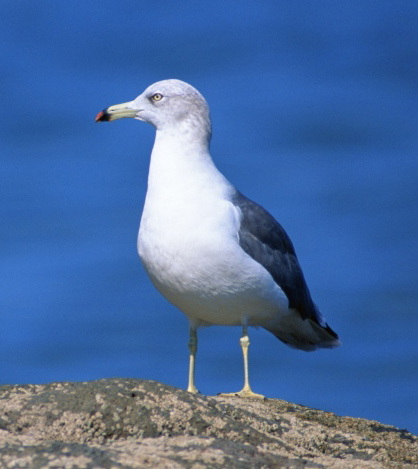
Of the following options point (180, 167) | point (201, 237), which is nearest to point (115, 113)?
point (180, 167)

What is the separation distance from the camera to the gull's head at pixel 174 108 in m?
7.43

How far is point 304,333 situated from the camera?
8.38 meters

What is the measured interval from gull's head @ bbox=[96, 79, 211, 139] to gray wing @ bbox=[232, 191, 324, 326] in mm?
691

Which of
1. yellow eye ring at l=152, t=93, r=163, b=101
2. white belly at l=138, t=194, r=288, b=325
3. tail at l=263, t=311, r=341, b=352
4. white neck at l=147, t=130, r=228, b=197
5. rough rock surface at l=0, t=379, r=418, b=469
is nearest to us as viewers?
rough rock surface at l=0, t=379, r=418, b=469

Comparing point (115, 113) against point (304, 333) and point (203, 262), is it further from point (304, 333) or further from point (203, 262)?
point (304, 333)

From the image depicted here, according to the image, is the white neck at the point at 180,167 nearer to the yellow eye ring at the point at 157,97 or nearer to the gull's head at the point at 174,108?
the gull's head at the point at 174,108

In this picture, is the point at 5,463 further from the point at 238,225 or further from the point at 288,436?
the point at 238,225

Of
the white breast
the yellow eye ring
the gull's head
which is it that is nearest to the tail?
the white breast

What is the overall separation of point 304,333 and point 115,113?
270cm

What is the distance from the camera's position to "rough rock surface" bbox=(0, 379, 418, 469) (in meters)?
3.31

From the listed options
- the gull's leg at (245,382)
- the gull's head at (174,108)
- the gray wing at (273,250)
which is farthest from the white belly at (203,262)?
the gull's head at (174,108)

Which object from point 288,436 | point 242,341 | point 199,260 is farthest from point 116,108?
point 288,436

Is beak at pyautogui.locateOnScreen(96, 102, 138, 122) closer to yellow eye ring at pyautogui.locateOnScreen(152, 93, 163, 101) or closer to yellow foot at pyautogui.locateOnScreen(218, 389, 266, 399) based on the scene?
yellow eye ring at pyautogui.locateOnScreen(152, 93, 163, 101)

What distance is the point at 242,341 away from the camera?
744 centimetres
